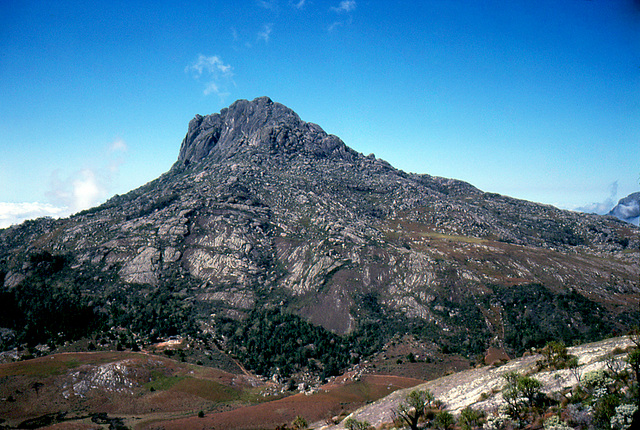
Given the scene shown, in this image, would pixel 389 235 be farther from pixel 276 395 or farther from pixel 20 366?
pixel 20 366

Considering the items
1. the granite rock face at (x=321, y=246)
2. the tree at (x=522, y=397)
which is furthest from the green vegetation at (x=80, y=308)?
the tree at (x=522, y=397)

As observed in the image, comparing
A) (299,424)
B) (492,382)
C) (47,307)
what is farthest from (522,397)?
(47,307)

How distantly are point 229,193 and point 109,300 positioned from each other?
222ft

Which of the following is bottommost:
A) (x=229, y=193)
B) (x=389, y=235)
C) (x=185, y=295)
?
(x=185, y=295)

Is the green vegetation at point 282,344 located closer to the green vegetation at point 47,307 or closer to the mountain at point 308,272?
the mountain at point 308,272

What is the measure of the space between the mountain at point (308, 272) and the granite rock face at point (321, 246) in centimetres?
63

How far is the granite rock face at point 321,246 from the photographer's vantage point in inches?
4392

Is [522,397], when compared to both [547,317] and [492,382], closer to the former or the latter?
[492,382]

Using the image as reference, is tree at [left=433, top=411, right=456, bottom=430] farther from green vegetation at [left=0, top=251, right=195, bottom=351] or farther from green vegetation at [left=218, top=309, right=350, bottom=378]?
green vegetation at [left=0, top=251, right=195, bottom=351]

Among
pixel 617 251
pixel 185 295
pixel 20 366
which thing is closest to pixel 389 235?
pixel 185 295

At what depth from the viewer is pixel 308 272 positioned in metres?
121

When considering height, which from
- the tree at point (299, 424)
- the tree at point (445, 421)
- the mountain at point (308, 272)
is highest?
the mountain at point (308, 272)

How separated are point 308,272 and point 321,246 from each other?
11866mm

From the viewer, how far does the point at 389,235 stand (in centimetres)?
14900
